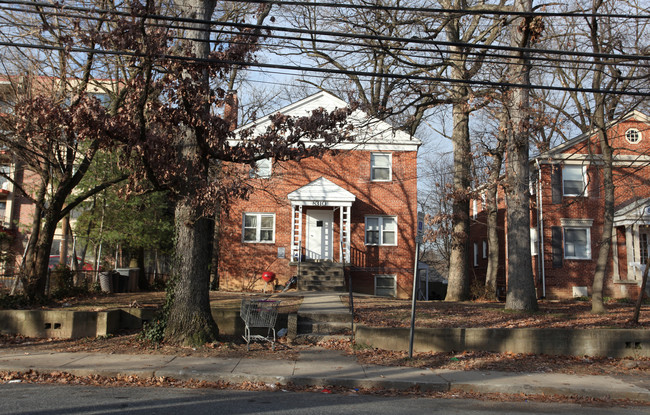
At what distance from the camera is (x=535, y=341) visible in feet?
35.0

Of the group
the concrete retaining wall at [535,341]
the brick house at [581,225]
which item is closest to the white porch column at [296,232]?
the brick house at [581,225]

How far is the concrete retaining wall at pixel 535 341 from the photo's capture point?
10.6m

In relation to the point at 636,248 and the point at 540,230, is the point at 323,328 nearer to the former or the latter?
the point at 540,230

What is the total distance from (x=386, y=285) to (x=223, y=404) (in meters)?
16.7

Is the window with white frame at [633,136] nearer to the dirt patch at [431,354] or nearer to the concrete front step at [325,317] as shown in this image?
the dirt patch at [431,354]

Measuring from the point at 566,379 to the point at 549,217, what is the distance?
54.7 ft

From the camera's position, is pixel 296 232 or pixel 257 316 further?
pixel 296 232

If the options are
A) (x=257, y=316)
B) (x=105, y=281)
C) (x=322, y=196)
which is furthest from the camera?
(x=322, y=196)

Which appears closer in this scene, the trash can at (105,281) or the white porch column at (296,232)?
the trash can at (105,281)

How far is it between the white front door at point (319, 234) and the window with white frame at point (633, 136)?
14.6m

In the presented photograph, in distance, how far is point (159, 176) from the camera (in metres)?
9.93

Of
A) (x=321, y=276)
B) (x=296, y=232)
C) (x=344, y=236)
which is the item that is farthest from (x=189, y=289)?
(x=344, y=236)

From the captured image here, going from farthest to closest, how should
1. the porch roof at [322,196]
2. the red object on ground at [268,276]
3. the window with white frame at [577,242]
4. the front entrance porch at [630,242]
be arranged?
the window with white frame at [577,242] < the front entrance porch at [630,242] < the porch roof at [322,196] < the red object on ground at [268,276]

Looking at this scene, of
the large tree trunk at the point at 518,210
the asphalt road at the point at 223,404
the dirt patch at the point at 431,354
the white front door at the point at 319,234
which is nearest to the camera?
the asphalt road at the point at 223,404
